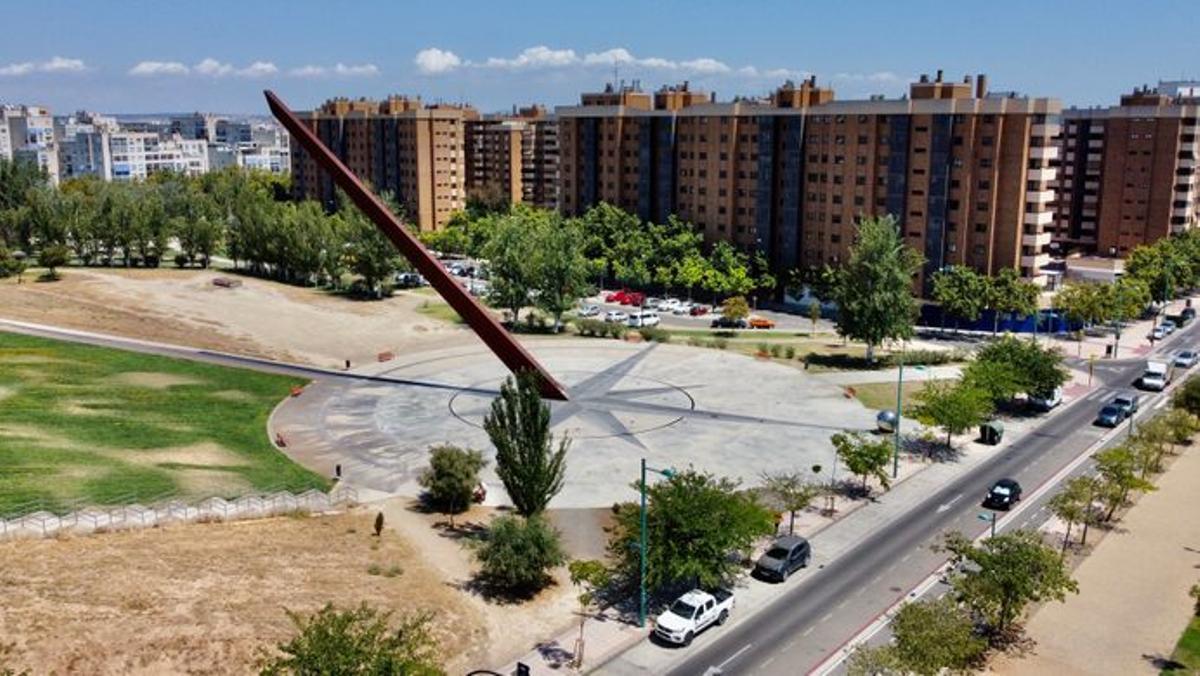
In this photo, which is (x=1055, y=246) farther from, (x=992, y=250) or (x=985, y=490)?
(x=985, y=490)

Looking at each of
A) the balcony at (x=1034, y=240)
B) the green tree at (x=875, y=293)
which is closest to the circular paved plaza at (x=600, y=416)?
the green tree at (x=875, y=293)

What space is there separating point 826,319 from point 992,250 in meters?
19.0

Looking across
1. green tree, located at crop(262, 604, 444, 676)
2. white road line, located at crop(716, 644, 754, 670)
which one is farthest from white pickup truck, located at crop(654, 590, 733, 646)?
green tree, located at crop(262, 604, 444, 676)

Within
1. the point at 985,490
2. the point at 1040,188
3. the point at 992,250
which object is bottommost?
the point at 985,490

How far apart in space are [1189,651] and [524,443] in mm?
28087

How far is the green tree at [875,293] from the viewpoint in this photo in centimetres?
8519

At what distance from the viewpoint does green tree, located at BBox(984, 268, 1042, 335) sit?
98375 mm

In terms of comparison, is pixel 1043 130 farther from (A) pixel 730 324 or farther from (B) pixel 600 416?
(B) pixel 600 416

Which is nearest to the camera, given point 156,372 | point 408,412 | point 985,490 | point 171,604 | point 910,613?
point 910,613

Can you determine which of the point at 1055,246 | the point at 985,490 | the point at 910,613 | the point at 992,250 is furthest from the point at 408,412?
the point at 1055,246

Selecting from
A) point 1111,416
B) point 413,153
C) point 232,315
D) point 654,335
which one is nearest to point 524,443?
point 1111,416

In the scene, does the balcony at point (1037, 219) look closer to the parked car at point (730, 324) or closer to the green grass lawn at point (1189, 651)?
the parked car at point (730, 324)

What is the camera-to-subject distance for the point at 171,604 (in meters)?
36.8

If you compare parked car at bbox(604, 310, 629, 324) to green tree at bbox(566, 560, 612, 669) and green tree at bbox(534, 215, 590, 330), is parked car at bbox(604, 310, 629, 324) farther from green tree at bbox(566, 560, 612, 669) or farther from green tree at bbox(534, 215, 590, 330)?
green tree at bbox(566, 560, 612, 669)
